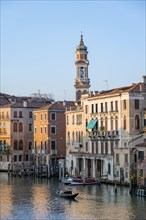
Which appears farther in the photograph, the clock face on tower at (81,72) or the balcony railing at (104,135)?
the clock face on tower at (81,72)

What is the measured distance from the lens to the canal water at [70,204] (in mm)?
32469

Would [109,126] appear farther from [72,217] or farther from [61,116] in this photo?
[72,217]

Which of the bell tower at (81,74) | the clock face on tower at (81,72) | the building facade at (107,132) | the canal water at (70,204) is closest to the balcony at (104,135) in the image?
the building facade at (107,132)

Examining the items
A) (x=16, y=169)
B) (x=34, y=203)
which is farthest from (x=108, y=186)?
(x=16, y=169)

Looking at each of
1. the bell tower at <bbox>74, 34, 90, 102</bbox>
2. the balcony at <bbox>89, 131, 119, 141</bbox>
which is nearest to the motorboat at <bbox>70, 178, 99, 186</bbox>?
the balcony at <bbox>89, 131, 119, 141</bbox>

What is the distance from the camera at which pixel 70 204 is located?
37000 millimetres

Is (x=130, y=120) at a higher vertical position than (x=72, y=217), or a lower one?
higher

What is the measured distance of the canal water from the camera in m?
32.5

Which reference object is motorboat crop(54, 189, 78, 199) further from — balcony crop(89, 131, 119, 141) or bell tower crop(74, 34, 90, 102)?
bell tower crop(74, 34, 90, 102)

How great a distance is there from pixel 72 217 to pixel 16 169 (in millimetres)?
30878

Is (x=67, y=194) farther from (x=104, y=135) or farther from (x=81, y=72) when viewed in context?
(x=81, y=72)

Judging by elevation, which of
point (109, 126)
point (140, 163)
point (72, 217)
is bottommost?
point (72, 217)

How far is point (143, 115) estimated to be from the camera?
46.0m

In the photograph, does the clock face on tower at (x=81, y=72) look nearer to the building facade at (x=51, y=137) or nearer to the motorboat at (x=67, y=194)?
the building facade at (x=51, y=137)
